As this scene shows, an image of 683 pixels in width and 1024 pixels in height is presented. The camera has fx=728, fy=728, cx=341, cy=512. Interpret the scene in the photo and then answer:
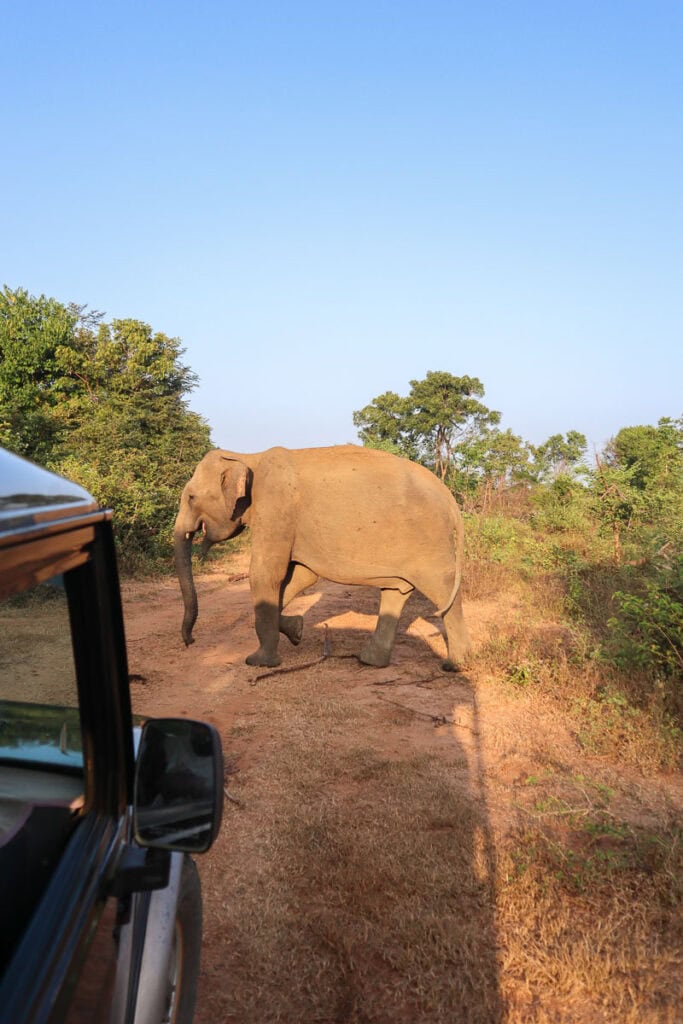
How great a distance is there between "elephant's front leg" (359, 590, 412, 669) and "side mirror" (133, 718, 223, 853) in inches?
208

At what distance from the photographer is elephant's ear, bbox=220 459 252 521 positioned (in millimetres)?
6449

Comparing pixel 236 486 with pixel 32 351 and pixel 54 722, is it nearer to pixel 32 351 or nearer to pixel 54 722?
pixel 54 722

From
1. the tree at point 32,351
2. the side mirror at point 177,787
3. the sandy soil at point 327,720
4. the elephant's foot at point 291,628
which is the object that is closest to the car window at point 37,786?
the side mirror at point 177,787

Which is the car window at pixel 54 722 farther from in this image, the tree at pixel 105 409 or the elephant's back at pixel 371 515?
the tree at pixel 105 409

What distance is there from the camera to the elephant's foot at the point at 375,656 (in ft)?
21.3

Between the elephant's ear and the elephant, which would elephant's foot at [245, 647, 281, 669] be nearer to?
the elephant

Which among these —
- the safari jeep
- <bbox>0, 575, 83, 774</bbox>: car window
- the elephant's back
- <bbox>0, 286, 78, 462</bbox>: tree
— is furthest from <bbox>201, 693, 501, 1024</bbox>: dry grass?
<bbox>0, 286, 78, 462</bbox>: tree

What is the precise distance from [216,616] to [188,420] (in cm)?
927

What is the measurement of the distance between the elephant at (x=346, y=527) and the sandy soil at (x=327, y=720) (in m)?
0.48

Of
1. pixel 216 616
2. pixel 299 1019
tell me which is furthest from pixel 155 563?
pixel 299 1019

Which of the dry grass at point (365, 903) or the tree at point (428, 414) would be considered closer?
the dry grass at point (365, 903)

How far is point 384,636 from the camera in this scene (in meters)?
6.54

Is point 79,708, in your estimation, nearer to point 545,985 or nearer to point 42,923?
point 42,923

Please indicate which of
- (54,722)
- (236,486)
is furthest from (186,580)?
(54,722)
